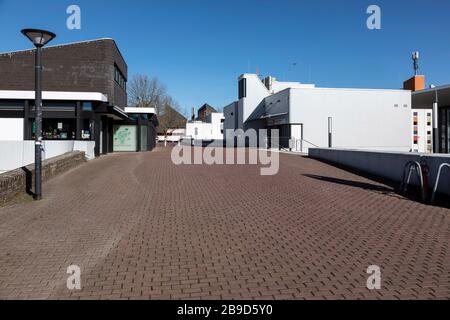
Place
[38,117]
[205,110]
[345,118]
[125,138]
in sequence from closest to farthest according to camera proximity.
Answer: [38,117], [125,138], [345,118], [205,110]

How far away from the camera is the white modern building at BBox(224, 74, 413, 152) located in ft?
120

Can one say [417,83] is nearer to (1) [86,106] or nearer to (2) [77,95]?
(1) [86,106]

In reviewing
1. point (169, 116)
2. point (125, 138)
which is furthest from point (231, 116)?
point (125, 138)

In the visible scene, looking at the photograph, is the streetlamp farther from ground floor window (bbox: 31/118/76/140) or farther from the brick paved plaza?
ground floor window (bbox: 31/118/76/140)

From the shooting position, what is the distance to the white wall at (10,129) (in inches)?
890

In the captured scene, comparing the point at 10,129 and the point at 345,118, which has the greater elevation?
the point at 345,118

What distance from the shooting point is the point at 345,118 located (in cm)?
3744

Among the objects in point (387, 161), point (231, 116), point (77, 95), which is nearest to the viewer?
point (387, 161)

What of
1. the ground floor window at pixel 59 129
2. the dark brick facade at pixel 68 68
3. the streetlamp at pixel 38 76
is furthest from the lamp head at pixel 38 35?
the dark brick facade at pixel 68 68

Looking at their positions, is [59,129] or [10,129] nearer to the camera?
[10,129]

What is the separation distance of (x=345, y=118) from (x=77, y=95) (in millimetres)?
24567

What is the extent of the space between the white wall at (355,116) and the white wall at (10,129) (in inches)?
871

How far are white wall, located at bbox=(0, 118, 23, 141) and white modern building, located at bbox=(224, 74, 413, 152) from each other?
68.6 feet
